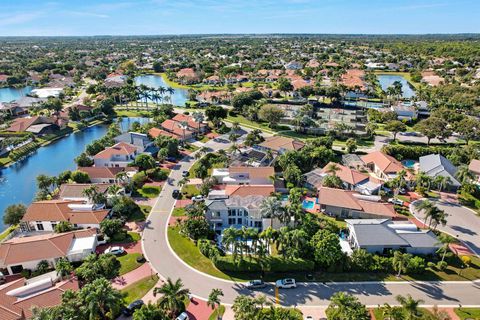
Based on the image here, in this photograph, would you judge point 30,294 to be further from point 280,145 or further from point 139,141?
point 280,145

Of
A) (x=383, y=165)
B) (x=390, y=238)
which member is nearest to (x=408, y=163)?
(x=383, y=165)

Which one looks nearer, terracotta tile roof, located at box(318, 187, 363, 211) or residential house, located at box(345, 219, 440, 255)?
residential house, located at box(345, 219, 440, 255)

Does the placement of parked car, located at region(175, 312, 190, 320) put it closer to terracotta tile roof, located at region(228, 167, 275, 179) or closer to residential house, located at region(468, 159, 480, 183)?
terracotta tile roof, located at region(228, 167, 275, 179)

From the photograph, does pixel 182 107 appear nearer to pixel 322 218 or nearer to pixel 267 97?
pixel 267 97

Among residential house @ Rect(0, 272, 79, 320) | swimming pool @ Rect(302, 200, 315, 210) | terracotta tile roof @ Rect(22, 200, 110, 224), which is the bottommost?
residential house @ Rect(0, 272, 79, 320)

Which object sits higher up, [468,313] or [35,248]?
[35,248]

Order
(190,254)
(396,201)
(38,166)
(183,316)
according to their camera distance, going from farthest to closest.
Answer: (38,166), (396,201), (190,254), (183,316)

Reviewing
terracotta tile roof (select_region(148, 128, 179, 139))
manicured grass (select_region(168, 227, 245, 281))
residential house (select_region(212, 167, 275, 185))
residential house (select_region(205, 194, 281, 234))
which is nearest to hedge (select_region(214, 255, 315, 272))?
manicured grass (select_region(168, 227, 245, 281))

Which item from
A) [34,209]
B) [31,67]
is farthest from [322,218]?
[31,67]
